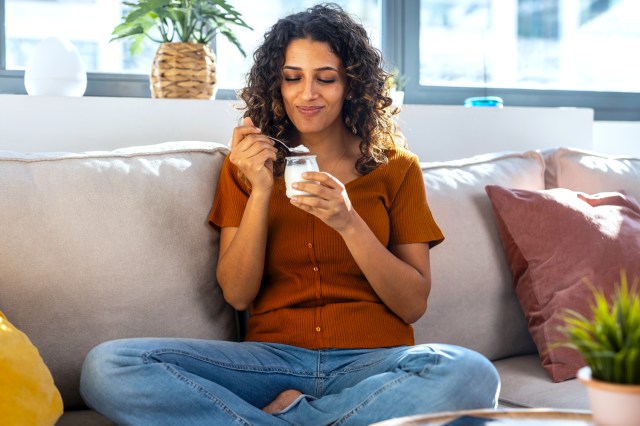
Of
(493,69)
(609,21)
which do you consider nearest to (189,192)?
(493,69)

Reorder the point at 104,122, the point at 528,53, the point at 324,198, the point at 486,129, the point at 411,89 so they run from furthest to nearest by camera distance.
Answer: the point at 528,53 → the point at 411,89 → the point at 486,129 → the point at 104,122 → the point at 324,198

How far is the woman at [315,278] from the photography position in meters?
1.59

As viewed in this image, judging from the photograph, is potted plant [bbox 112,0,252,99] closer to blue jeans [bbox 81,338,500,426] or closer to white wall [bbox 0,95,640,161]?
white wall [bbox 0,95,640,161]

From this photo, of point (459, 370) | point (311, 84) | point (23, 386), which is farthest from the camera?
point (311, 84)

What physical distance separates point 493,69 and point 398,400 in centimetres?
216

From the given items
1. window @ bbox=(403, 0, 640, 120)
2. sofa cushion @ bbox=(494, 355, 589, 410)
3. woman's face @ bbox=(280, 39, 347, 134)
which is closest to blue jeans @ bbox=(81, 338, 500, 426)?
sofa cushion @ bbox=(494, 355, 589, 410)

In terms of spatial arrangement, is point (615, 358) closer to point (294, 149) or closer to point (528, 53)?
point (294, 149)

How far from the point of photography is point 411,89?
10.7 feet

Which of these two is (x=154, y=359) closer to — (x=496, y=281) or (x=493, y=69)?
(x=496, y=281)

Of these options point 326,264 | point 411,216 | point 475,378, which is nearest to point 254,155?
point 326,264

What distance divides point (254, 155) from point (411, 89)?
1550 mm

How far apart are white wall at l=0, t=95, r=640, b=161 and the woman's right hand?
61 cm

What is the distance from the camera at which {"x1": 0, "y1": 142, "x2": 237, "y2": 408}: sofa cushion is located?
178cm

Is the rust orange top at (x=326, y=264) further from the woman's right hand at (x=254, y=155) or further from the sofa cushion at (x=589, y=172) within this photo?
the sofa cushion at (x=589, y=172)
